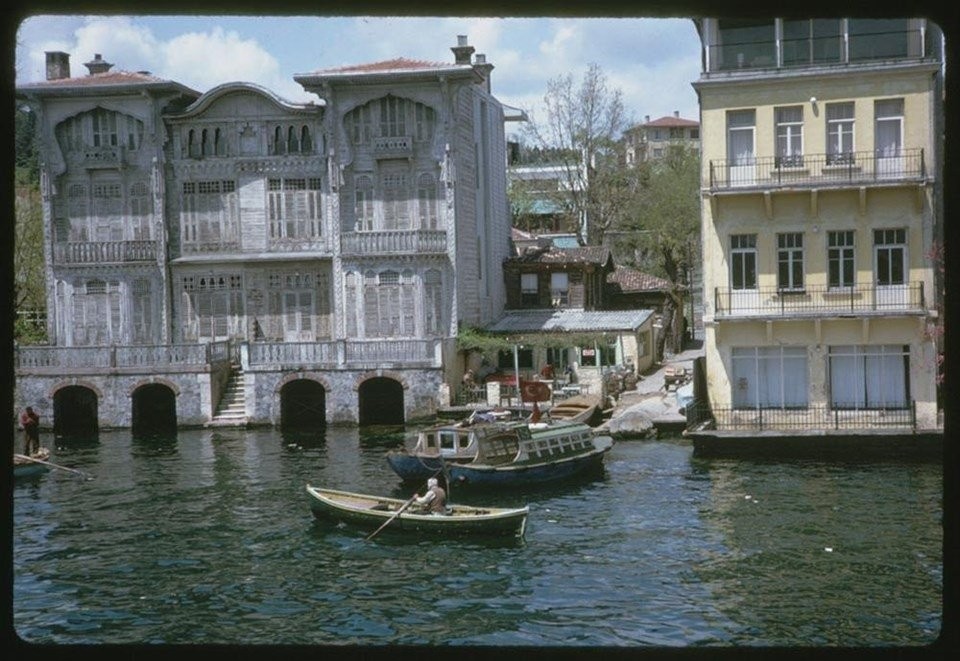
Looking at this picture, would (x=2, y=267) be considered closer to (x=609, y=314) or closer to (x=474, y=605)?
(x=474, y=605)

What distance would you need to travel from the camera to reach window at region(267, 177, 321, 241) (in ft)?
116

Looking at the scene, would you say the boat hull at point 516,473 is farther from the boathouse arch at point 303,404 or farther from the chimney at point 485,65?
the chimney at point 485,65

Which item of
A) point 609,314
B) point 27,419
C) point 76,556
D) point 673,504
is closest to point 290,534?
point 76,556

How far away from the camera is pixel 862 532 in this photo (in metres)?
18.5

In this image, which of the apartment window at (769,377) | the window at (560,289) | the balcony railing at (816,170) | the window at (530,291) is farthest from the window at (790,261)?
the window at (530,291)

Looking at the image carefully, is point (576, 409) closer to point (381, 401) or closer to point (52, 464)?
point (381, 401)

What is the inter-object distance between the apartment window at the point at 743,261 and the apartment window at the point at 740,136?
1.92m

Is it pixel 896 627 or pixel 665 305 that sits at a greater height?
pixel 665 305

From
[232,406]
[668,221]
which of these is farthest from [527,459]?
[668,221]

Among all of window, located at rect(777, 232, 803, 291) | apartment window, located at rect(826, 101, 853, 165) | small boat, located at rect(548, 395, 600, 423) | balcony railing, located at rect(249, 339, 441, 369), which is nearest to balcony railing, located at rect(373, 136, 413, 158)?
balcony railing, located at rect(249, 339, 441, 369)

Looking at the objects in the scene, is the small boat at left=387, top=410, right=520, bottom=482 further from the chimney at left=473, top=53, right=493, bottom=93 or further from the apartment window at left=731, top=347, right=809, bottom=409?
the chimney at left=473, top=53, right=493, bottom=93

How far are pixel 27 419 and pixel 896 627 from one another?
20.1m

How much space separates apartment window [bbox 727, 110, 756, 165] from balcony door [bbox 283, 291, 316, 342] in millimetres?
15172

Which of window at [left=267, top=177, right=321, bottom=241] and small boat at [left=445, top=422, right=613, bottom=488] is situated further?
window at [left=267, top=177, right=321, bottom=241]
